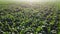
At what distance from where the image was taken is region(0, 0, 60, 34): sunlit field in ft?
5.34

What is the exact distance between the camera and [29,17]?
5.60 ft

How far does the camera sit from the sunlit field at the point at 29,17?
163 cm

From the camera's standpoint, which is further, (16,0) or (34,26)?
(16,0)

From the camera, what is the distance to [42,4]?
1749 millimetres

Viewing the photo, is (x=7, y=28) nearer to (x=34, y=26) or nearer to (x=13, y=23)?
(x=13, y=23)

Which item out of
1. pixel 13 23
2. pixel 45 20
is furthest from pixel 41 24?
pixel 13 23

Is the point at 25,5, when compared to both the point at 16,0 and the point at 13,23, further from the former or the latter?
the point at 13,23

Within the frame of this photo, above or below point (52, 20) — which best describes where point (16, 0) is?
above

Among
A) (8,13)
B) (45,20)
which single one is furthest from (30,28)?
(8,13)

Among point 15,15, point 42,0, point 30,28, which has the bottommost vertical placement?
point 30,28

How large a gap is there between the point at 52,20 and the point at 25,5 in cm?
34

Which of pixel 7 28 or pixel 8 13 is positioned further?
pixel 8 13

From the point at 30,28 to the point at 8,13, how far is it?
0.31 metres

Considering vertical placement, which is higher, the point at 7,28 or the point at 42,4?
the point at 42,4
